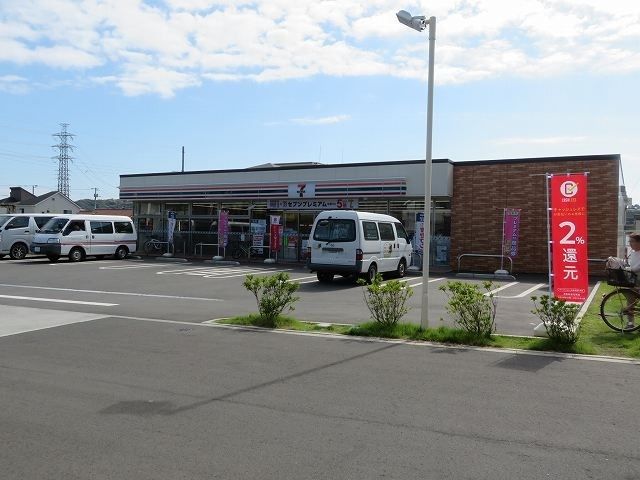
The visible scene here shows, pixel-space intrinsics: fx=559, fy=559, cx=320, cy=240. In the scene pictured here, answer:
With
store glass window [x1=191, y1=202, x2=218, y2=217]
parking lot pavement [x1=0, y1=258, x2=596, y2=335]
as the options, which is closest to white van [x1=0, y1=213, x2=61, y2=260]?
parking lot pavement [x1=0, y1=258, x2=596, y2=335]

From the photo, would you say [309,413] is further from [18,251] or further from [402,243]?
[18,251]

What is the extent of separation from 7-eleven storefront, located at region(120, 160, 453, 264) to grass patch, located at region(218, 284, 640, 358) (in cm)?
1501

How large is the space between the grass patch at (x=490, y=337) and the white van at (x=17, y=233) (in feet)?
69.4

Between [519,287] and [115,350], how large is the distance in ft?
43.1

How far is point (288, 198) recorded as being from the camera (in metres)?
27.6

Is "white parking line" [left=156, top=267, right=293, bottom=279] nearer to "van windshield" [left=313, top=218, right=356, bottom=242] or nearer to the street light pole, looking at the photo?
"van windshield" [left=313, top=218, right=356, bottom=242]

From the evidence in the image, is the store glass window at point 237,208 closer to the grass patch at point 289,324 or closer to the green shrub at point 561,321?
the grass patch at point 289,324

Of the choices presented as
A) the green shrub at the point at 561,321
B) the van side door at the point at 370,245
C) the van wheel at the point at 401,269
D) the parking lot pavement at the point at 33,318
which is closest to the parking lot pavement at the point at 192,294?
the van wheel at the point at 401,269

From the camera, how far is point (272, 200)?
2845 cm

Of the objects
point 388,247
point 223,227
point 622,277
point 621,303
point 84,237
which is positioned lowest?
point 621,303

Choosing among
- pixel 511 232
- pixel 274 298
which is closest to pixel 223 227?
pixel 511 232

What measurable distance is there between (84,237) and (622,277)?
23.4 m

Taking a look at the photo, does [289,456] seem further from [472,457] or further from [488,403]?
[488,403]

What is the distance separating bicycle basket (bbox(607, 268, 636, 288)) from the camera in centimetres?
905
